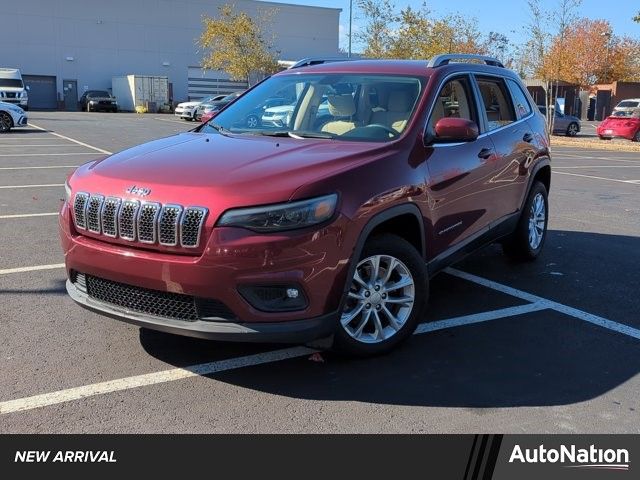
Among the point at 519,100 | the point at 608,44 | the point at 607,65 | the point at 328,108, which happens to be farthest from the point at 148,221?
the point at 608,44

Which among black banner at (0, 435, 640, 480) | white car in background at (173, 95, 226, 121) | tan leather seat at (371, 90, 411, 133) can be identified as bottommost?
black banner at (0, 435, 640, 480)

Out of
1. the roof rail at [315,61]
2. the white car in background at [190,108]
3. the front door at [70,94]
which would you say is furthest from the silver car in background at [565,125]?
the front door at [70,94]

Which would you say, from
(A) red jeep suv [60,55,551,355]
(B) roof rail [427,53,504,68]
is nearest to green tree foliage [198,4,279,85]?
(B) roof rail [427,53,504,68]

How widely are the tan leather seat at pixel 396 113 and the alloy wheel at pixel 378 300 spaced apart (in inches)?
39.7

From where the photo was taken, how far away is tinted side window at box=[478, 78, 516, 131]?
213 inches

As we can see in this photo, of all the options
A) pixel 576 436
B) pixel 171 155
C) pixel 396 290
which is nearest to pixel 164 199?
pixel 171 155

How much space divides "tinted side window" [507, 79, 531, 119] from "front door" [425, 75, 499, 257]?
3.61ft

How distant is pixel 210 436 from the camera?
3.10 m

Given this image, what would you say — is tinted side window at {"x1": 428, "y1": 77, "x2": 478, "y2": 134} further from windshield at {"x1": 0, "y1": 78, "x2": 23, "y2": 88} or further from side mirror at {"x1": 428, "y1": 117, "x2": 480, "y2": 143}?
windshield at {"x1": 0, "y1": 78, "x2": 23, "y2": 88}

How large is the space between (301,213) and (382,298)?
92 cm

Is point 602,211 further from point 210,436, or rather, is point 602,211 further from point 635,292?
point 210,436

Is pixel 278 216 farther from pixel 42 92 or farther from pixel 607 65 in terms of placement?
pixel 607 65

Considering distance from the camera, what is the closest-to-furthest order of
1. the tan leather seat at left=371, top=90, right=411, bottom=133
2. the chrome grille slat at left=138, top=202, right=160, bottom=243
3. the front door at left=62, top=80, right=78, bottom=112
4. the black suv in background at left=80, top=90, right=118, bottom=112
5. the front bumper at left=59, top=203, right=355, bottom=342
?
the front bumper at left=59, top=203, right=355, bottom=342 < the chrome grille slat at left=138, top=202, right=160, bottom=243 < the tan leather seat at left=371, top=90, right=411, bottom=133 < the black suv in background at left=80, top=90, right=118, bottom=112 < the front door at left=62, top=80, right=78, bottom=112

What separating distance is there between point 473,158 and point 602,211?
560 centimetres
